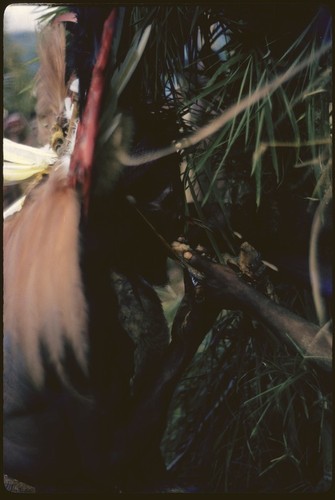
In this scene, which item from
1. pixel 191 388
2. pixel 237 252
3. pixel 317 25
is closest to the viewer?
pixel 317 25

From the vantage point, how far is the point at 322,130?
3.08 ft

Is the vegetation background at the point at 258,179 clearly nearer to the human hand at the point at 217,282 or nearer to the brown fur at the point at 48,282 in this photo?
the human hand at the point at 217,282

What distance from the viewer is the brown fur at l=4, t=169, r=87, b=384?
0.93m

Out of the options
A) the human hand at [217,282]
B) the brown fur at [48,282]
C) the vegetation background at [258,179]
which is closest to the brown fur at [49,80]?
the vegetation background at [258,179]

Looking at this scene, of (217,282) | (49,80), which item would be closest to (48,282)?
(217,282)

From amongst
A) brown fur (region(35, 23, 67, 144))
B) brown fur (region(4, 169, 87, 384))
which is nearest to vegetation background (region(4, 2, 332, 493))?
brown fur (region(35, 23, 67, 144))

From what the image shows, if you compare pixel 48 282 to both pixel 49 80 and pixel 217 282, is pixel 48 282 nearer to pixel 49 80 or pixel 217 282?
pixel 217 282

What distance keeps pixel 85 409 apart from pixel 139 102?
17.4 inches

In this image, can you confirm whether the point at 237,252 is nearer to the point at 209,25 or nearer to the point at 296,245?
the point at 296,245

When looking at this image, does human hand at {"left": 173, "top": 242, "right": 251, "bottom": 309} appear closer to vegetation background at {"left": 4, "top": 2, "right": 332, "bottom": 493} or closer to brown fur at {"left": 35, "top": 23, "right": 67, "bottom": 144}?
vegetation background at {"left": 4, "top": 2, "right": 332, "bottom": 493}

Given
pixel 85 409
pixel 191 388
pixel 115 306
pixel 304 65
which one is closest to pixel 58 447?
pixel 85 409

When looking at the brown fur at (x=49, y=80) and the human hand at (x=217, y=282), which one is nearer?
the human hand at (x=217, y=282)

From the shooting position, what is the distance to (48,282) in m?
0.94

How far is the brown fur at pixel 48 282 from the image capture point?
93 centimetres
